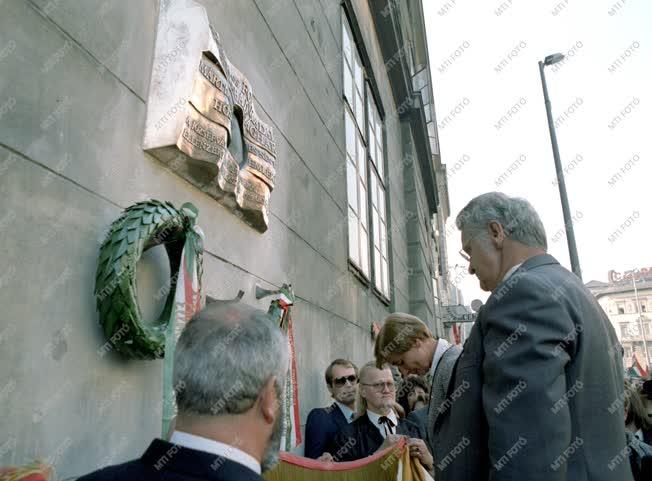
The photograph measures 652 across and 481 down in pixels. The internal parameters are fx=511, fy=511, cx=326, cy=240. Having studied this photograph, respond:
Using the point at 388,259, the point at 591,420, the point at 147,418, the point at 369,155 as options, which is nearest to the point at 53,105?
the point at 147,418

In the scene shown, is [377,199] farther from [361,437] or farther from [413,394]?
[361,437]

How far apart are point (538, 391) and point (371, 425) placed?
2394mm

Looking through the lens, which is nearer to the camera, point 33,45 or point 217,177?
point 33,45

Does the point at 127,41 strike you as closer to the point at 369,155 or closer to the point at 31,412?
the point at 31,412

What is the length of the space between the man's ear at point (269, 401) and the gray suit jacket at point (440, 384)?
1.04 metres

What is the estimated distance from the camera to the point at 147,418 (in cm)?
246

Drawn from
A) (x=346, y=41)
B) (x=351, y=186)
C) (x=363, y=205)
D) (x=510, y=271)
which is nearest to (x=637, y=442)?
(x=510, y=271)

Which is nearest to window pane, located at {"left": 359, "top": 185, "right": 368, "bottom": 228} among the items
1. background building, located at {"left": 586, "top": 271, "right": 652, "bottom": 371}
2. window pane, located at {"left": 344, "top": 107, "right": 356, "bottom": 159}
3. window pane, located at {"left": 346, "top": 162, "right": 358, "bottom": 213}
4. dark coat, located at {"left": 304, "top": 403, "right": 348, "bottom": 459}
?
window pane, located at {"left": 346, "top": 162, "right": 358, "bottom": 213}

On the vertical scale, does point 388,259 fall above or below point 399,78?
below

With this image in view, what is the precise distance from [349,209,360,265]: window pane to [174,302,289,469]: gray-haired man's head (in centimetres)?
632

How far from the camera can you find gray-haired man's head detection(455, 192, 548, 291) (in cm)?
207

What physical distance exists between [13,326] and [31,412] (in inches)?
12.3

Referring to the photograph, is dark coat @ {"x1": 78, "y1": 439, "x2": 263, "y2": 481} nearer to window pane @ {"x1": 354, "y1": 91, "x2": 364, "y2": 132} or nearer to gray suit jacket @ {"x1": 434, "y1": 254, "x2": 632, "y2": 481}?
Result: gray suit jacket @ {"x1": 434, "y1": 254, "x2": 632, "y2": 481}

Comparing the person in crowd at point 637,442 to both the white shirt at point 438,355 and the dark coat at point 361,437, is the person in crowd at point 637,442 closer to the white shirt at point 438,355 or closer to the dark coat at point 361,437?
the white shirt at point 438,355
